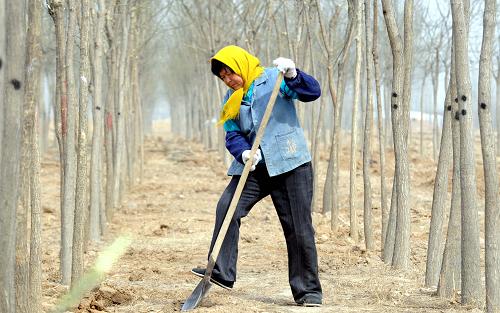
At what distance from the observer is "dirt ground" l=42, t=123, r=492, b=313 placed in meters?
5.45

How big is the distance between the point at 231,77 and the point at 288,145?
55 cm

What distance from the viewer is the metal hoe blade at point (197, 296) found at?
509 centimetres

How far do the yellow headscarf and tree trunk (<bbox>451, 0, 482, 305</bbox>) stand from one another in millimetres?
1230

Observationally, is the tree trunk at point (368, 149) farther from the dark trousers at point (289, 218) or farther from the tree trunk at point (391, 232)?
the dark trousers at point (289, 218)

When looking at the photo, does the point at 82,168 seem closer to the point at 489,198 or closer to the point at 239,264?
the point at 239,264

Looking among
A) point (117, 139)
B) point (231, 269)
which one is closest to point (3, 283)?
point (231, 269)

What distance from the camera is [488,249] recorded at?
4945 millimetres

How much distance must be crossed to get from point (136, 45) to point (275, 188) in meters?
11.2

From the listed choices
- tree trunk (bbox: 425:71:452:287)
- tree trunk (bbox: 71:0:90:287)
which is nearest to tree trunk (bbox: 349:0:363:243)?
tree trunk (bbox: 425:71:452:287)

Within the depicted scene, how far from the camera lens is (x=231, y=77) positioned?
522 cm

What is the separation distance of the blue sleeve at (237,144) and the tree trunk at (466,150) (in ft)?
4.36

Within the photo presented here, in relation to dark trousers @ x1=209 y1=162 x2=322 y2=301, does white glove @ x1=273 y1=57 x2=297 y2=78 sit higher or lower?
higher

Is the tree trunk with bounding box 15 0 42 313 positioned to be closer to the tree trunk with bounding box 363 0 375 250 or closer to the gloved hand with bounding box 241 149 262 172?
the gloved hand with bounding box 241 149 262 172

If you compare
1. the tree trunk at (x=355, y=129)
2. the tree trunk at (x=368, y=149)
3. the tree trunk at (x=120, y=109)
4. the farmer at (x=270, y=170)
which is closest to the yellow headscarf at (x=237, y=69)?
the farmer at (x=270, y=170)
